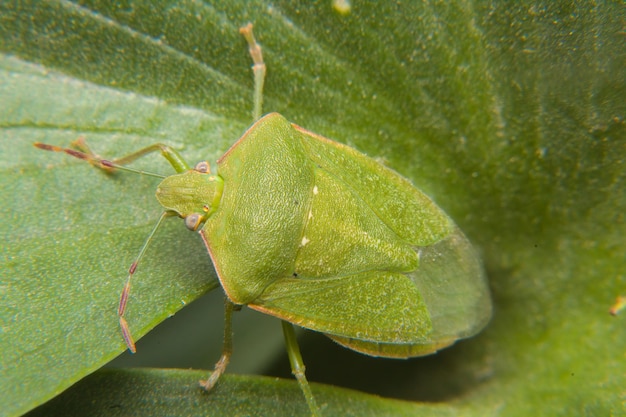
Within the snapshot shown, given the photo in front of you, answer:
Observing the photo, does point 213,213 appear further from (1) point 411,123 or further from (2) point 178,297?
(1) point 411,123

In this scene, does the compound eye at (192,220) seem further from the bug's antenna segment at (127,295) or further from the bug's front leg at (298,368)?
the bug's front leg at (298,368)

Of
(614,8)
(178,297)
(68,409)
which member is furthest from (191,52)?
(614,8)

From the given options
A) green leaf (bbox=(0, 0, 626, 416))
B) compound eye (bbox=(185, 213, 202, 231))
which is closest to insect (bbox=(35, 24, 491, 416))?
compound eye (bbox=(185, 213, 202, 231))

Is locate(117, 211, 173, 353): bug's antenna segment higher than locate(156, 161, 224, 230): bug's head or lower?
lower

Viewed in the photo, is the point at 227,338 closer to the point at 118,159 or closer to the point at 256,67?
the point at 118,159

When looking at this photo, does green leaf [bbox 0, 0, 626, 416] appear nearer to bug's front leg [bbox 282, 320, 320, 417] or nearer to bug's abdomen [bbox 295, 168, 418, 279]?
bug's front leg [bbox 282, 320, 320, 417]

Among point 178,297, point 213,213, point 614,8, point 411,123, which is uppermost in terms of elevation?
point 614,8
